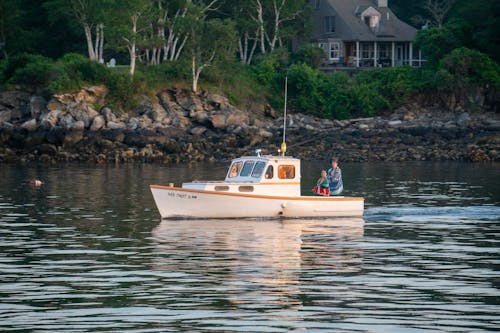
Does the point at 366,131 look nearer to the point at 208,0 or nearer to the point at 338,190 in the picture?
the point at 208,0

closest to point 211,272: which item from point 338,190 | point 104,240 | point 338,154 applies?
point 104,240

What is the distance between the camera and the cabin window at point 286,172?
115 ft

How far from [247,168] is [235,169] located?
1.46 ft

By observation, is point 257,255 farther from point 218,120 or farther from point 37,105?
point 37,105

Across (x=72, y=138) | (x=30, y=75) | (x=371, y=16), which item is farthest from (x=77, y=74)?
(x=371, y=16)

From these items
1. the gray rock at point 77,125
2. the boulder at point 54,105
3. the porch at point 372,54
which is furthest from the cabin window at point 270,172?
the porch at point 372,54

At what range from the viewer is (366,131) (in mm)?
77438

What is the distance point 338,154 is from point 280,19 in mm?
27323

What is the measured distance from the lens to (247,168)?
116 ft

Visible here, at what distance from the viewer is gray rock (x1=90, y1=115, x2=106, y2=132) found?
71375mm

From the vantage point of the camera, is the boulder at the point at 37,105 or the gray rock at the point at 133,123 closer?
the gray rock at the point at 133,123

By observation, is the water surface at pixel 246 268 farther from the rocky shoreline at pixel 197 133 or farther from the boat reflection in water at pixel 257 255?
the rocky shoreline at pixel 197 133

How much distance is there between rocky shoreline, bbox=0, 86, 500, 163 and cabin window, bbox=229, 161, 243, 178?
30924 mm

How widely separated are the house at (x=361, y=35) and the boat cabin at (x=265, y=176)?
208ft
